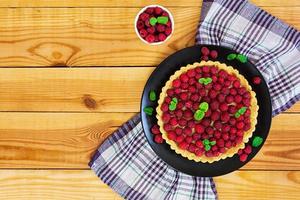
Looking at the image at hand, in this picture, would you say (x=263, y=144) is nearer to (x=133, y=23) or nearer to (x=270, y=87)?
(x=270, y=87)

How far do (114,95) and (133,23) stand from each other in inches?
8.3

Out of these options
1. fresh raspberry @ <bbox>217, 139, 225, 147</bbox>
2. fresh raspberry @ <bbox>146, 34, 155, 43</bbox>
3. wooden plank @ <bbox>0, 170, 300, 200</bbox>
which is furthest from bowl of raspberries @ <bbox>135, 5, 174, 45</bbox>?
wooden plank @ <bbox>0, 170, 300, 200</bbox>

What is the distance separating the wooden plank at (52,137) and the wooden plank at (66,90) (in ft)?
0.07

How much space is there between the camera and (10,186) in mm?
1296

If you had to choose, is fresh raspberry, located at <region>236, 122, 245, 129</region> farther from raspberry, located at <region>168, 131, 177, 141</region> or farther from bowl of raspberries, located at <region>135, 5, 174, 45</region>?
bowl of raspberries, located at <region>135, 5, 174, 45</region>

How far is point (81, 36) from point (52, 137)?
0.98ft

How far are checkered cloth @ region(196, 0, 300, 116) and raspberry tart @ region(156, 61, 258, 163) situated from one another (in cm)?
11

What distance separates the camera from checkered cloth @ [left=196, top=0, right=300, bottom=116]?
126 centimetres

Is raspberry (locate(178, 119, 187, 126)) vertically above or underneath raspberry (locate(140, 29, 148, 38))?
underneath

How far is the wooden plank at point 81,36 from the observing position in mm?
1281

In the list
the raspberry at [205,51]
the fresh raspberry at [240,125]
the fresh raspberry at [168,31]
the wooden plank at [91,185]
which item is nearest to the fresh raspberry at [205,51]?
the raspberry at [205,51]

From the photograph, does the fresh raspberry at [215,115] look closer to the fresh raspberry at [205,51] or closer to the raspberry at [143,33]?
the fresh raspberry at [205,51]

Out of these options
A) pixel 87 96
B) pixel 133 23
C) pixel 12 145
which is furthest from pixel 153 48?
pixel 12 145

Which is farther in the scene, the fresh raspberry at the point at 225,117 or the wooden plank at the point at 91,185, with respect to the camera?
the wooden plank at the point at 91,185
